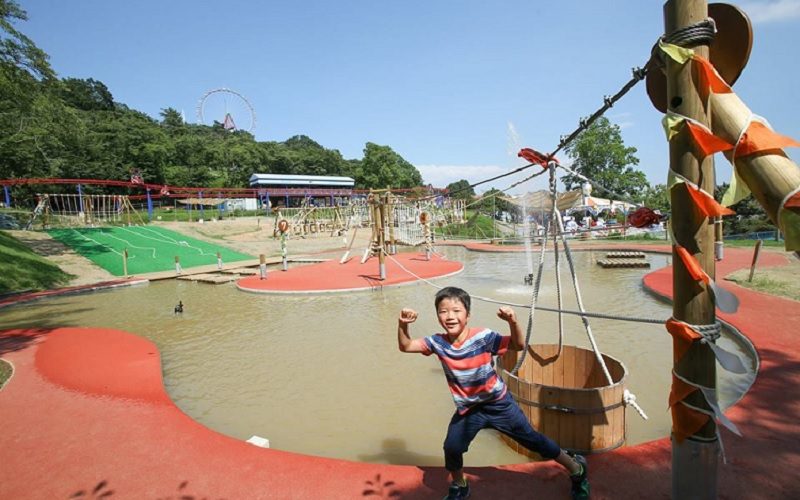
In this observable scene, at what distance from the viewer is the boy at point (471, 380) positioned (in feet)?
9.96

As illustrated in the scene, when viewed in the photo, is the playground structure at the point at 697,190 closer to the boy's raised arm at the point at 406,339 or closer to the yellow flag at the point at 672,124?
the yellow flag at the point at 672,124

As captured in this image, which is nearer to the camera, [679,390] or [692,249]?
[692,249]

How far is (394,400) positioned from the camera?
626cm

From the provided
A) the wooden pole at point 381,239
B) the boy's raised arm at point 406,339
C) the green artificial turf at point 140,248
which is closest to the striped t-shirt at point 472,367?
the boy's raised arm at point 406,339

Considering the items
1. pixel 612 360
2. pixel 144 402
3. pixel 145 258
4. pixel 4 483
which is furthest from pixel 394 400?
pixel 145 258

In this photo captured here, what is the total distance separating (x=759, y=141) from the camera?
72.2 inches

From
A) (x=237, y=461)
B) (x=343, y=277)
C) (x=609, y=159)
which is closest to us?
(x=237, y=461)

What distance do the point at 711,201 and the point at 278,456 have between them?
4291 millimetres

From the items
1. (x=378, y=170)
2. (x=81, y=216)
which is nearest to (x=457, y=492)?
(x=81, y=216)

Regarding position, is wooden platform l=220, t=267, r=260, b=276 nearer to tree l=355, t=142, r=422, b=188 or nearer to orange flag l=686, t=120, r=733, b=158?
orange flag l=686, t=120, r=733, b=158

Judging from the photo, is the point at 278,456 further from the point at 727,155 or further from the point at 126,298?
the point at 126,298

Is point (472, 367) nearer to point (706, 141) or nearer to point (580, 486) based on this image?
point (580, 486)

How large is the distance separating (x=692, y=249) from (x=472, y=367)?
1.57 metres

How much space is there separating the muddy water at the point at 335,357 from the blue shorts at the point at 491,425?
1600 millimetres
